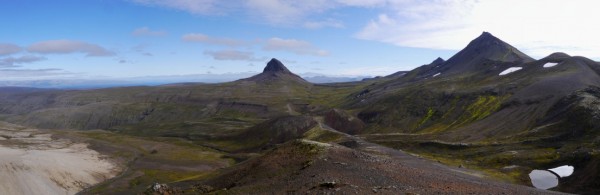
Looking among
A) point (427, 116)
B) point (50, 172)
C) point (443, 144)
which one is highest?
point (427, 116)

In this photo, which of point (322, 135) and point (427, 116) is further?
point (427, 116)

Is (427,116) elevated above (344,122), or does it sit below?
Answer: above

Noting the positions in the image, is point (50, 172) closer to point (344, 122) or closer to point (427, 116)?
point (344, 122)

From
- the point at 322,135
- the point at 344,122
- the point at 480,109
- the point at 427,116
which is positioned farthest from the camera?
the point at 344,122

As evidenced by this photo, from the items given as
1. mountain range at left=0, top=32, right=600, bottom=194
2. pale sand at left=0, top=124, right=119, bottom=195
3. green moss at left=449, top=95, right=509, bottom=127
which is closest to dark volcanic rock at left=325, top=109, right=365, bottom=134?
mountain range at left=0, top=32, right=600, bottom=194

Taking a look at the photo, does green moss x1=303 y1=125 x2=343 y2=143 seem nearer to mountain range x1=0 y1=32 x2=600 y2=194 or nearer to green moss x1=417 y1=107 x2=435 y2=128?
mountain range x1=0 y1=32 x2=600 y2=194

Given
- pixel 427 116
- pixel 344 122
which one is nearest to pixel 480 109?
pixel 427 116

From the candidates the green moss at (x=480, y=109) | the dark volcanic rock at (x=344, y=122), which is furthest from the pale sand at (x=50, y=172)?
the green moss at (x=480, y=109)

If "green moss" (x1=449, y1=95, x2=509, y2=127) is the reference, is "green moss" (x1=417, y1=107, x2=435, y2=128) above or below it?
below

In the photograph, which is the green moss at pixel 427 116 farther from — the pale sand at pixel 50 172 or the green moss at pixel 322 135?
the pale sand at pixel 50 172

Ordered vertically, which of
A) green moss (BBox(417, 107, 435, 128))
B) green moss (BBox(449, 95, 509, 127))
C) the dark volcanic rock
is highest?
green moss (BBox(449, 95, 509, 127))

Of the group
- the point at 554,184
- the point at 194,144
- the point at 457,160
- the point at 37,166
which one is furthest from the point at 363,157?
the point at 194,144
